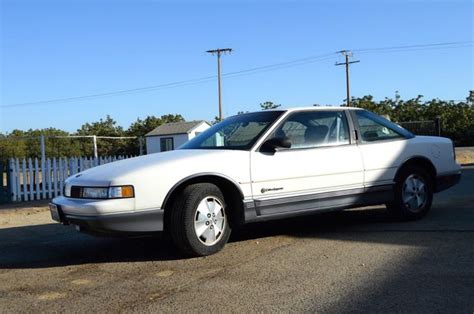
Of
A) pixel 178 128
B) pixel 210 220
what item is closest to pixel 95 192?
pixel 210 220

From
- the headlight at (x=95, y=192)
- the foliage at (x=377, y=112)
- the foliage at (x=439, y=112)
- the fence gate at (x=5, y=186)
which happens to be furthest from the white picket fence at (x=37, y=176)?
the foliage at (x=439, y=112)

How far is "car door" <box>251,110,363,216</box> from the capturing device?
6.09 m

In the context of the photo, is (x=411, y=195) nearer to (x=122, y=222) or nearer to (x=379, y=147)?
(x=379, y=147)

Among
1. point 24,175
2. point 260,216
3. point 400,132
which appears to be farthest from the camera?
point 24,175

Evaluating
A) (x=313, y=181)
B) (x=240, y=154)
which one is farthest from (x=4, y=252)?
(x=313, y=181)

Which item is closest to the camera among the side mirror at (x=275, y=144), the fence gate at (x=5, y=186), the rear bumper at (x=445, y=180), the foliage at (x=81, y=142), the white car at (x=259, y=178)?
the white car at (x=259, y=178)

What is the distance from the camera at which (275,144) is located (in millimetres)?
6117

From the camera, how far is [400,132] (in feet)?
24.4

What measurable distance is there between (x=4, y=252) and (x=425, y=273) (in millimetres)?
4866

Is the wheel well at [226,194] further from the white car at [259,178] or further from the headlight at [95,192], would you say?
the headlight at [95,192]

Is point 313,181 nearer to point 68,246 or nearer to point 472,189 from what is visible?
point 68,246

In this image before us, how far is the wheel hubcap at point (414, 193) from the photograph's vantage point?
23.9ft

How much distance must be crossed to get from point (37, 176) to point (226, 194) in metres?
10.4

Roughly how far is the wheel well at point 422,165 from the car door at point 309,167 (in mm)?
849
